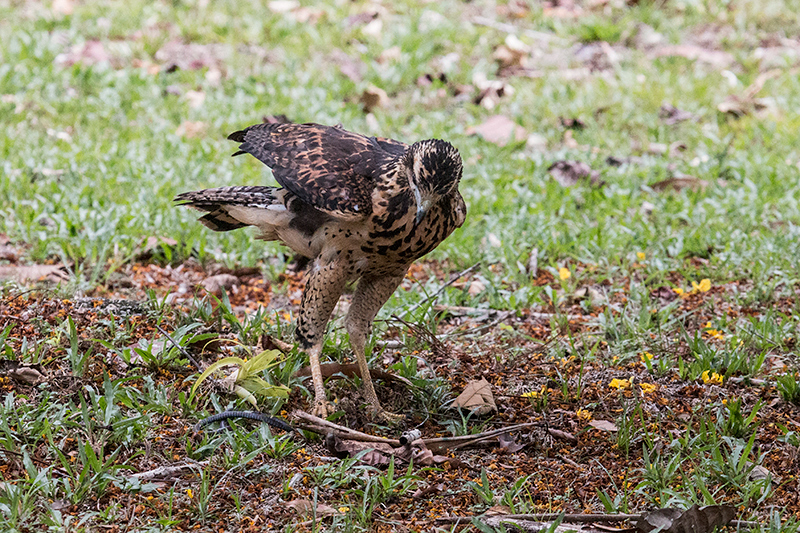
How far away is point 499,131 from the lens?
8328mm

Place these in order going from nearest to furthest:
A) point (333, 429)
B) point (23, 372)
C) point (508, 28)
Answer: point (333, 429) → point (23, 372) → point (508, 28)

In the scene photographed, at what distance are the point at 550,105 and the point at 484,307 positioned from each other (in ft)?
12.4

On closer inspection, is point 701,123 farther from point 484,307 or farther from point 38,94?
point 38,94

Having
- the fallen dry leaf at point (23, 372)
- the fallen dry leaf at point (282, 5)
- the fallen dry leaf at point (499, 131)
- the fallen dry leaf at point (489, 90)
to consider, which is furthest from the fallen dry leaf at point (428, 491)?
the fallen dry leaf at point (282, 5)

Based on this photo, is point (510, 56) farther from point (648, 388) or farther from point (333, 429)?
point (333, 429)

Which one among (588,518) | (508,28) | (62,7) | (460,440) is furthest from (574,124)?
(62,7)

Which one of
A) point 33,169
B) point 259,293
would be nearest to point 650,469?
point 259,293

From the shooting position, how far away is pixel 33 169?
694 cm

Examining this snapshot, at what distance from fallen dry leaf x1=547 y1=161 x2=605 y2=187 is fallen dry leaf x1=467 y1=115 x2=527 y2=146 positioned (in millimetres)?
731

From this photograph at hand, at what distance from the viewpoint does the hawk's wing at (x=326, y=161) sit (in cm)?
406

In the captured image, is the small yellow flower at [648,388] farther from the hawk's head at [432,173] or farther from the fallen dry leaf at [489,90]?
the fallen dry leaf at [489,90]

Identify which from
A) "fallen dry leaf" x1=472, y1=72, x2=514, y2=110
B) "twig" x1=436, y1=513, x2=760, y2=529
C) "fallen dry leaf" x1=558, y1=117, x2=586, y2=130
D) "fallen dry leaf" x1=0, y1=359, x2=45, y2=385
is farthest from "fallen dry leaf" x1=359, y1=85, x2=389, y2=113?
"twig" x1=436, y1=513, x2=760, y2=529

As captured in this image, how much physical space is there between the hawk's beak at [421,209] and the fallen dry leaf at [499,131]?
437cm

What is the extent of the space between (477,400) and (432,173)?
122cm
